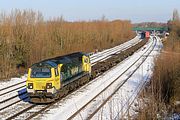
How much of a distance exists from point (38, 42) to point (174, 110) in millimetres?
26866

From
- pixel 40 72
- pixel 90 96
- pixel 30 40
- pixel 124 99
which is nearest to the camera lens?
pixel 40 72

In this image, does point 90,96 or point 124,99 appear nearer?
point 124,99

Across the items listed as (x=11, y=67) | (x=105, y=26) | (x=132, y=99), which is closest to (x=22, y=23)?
(x=11, y=67)

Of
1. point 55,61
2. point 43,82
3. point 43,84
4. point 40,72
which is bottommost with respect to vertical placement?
point 43,84

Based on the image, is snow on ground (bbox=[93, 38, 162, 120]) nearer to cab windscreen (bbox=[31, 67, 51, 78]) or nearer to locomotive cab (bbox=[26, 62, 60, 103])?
locomotive cab (bbox=[26, 62, 60, 103])

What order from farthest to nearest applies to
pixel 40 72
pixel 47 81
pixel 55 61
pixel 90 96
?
pixel 90 96
pixel 55 61
pixel 40 72
pixel 47 81

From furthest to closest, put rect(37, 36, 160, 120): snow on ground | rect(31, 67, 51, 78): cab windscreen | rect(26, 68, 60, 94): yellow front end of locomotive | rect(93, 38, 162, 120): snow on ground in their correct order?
1. rect(31, 67, 51, 78): cab windscreen
2. rect(26, 68, 60, 94): yellow front end of locomotive
3. rect(37, 36, 160, 120): snow on ground
4. rect(93, 38, 162, 120): snow on ground

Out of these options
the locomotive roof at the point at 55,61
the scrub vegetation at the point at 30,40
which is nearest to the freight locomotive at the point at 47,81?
the locomotive roof at the point at 55,61

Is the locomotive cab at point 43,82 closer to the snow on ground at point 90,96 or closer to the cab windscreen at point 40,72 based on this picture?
the cab windscreen at point 40,72

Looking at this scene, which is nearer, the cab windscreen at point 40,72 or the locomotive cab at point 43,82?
the locomotive cab at point 43,82

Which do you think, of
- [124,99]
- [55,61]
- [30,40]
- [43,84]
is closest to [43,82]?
[43,84]

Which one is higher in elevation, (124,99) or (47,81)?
(47,81)

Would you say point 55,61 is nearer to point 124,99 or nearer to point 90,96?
point 90,96

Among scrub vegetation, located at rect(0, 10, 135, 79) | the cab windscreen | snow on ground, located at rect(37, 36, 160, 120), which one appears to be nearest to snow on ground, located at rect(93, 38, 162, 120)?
snow on ground, located at rect(37, 36, 160, 120)
